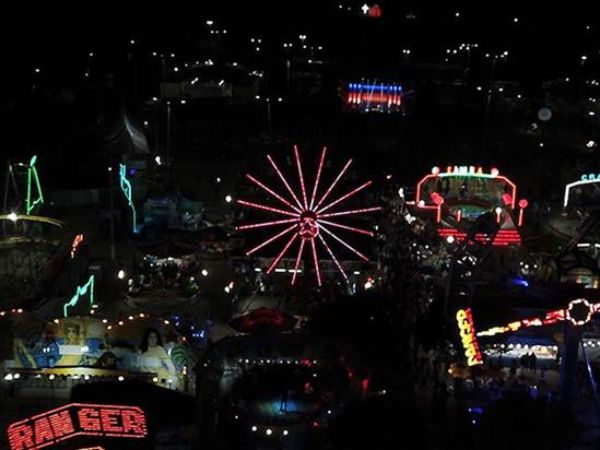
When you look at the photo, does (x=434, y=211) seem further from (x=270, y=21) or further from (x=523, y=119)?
(x=270, y=21)

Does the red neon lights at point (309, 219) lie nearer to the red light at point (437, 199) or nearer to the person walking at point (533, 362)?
the person walking at point (533, 362)

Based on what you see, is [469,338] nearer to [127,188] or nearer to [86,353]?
[86,353]

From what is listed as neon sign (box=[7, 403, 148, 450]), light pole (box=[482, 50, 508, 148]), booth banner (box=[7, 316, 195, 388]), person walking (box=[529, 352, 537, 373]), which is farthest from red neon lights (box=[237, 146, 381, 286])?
light pole (box=[482, 50, 508, 148])

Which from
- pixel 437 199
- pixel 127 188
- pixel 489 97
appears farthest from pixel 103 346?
pixel 489 97

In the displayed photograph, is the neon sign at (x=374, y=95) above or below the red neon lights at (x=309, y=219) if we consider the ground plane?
above

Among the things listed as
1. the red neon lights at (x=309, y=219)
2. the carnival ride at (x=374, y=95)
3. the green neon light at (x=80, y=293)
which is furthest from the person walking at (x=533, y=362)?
the carnival ride at (x=374, y=95)

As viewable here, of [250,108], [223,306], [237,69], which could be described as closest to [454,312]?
[223,306]

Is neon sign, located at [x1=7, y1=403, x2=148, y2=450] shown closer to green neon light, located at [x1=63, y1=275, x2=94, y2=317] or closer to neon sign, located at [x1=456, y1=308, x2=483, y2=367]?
green neon light, located at [x1=63, y1=275, x2=94, y2=317]
